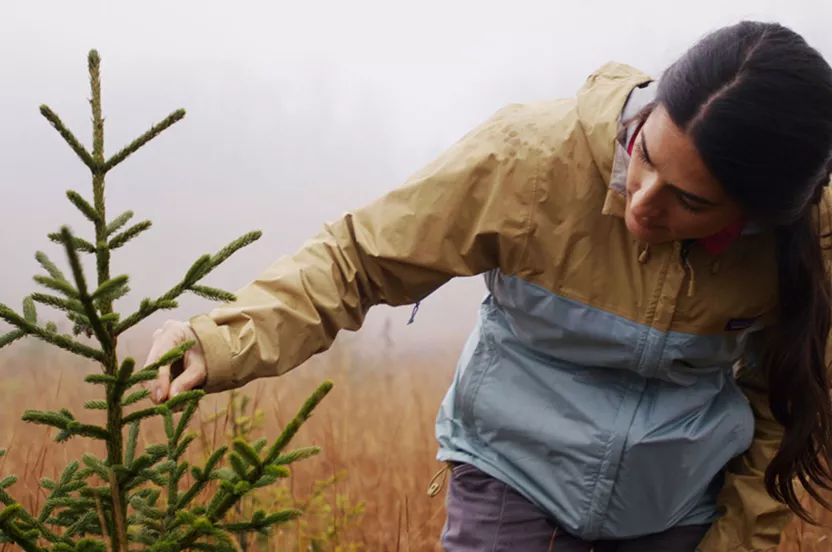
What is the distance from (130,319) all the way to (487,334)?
954 mm

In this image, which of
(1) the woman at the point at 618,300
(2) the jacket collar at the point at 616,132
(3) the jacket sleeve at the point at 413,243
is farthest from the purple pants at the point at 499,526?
(2) the jacket collar at the point at 616,132

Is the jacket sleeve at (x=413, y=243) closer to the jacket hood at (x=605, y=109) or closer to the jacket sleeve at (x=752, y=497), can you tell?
the jacket hood at (x=605, y=109)

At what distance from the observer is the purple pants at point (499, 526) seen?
6.11ft

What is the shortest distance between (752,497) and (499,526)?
595 millimetres

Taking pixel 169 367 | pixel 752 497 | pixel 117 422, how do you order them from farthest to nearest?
pixel 752 497 → pixel 169 367 → pixel 117 422

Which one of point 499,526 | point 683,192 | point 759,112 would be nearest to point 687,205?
point 683,192

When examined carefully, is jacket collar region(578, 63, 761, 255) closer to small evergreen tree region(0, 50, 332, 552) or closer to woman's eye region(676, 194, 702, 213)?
woman's eye region(676, 194, 702, 213)

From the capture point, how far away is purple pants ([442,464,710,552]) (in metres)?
1.86

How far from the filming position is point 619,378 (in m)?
1.85

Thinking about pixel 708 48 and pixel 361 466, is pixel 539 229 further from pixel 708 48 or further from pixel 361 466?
pixel 361 466

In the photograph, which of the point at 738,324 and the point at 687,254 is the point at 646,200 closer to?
the point at 687,254

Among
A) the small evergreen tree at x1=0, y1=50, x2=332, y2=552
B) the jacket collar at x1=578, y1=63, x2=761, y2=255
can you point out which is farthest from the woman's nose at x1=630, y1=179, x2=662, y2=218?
the small evergreen tree at x1=0, y1=50, x2=332, y2=552

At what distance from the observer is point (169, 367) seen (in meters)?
1.27

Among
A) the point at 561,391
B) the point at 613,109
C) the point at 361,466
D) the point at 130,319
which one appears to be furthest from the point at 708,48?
the point at 361,466
